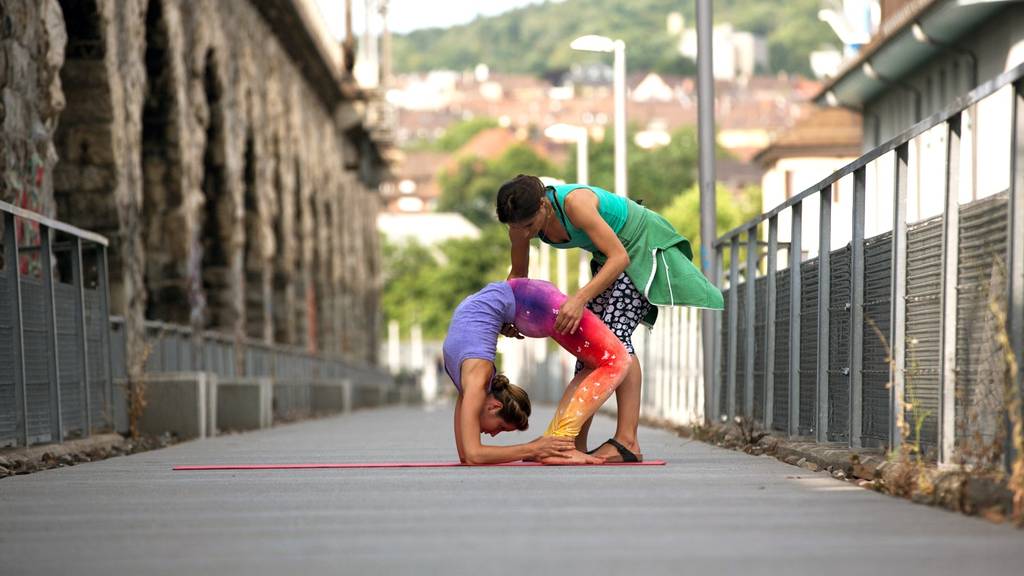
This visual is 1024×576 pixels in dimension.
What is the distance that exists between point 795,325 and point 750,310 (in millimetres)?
1962

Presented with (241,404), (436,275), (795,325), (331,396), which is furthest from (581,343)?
(436,275)

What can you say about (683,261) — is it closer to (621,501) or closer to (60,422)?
(621,501)

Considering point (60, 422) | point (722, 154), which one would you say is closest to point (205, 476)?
point (60, 422)

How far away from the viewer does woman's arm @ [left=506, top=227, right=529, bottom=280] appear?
32.2ft

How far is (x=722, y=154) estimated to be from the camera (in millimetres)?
183375

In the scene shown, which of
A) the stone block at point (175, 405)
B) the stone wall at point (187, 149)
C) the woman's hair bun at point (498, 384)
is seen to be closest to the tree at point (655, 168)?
the stone wall at point (187, 149)

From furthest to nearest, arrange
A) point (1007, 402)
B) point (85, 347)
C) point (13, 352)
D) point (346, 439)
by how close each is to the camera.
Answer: point (346, 439) < point (85, 347) < point (13, 352) < point (1007, 402)

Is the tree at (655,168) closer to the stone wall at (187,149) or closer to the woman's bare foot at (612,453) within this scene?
the stone wall at (187,149)

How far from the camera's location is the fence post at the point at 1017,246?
6.80 meters

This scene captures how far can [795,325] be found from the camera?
1144 cm

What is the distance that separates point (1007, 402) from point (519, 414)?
125 inches

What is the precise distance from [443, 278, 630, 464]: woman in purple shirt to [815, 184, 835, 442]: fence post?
1223mm

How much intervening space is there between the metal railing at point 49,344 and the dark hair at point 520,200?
2.76 metres

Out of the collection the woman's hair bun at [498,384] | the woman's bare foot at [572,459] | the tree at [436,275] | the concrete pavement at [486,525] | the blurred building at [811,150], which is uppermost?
the tree at [436,275]
